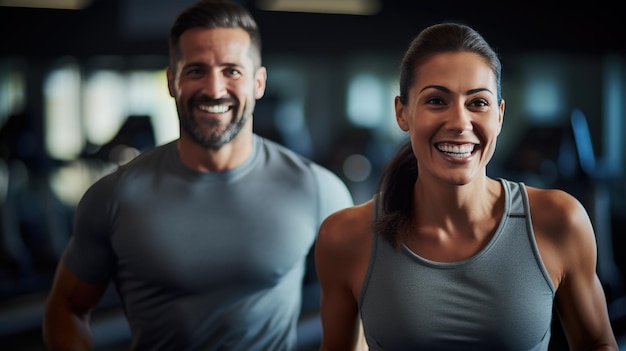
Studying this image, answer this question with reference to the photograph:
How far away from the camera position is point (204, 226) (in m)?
1.74

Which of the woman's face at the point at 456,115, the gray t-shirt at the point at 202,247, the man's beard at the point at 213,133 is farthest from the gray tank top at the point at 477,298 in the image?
the man's beard at the point at 213,133

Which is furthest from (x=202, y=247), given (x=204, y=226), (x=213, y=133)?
(x=213, y=133)

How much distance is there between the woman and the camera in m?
1.29

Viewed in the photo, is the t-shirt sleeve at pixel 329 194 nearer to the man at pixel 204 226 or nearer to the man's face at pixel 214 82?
the man at pixel 204 226

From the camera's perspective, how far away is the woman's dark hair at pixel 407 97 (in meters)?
1.31

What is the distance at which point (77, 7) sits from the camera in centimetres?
711

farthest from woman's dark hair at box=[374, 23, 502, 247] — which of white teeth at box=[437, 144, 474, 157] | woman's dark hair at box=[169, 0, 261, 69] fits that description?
woman's dark hair at box=[169, 0, 261, 69]

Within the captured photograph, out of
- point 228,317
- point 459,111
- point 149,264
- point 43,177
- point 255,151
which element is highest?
point 459,111

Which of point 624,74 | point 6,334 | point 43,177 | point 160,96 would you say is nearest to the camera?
point 6,334

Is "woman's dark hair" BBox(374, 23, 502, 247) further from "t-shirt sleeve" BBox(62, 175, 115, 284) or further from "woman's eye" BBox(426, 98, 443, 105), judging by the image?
Result: "t-shirt sleeve" BBox(62, 175, 115, 284)

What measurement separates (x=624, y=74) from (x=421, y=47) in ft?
22.7

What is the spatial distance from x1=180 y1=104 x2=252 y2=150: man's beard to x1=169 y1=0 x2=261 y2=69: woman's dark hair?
0.43 ft

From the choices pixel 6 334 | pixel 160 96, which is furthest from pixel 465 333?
pixel 160 96

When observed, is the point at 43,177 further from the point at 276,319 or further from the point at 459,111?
the point at 459,111
